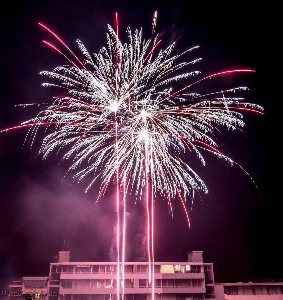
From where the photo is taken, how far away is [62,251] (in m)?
33.8

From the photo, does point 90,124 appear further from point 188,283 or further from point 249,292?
point 249,292

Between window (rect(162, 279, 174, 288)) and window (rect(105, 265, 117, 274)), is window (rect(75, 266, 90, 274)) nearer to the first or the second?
window (rect(105, 265, 117, 274))

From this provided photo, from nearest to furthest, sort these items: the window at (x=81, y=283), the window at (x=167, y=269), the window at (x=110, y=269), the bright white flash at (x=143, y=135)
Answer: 1. the bright white flash at (x=143, y=135)
2. the window at (x=81, y=283)
3. the window at (x=110, y=269)
4. the window at (x=167, y=269)

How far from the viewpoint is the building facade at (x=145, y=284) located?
31703 mm

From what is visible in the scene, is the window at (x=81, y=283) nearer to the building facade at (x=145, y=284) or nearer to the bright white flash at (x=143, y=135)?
the building facade at (x=145, y=284)

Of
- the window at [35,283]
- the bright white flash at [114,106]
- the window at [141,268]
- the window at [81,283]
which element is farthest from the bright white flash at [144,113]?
the window at [35,283]

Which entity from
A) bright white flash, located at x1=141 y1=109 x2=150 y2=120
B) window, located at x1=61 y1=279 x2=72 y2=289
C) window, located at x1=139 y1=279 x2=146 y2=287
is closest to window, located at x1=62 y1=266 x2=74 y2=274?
window, located at x1=61 y1=279 x2=72 y2=289

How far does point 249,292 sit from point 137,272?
11803mm

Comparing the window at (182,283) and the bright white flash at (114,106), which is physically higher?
the bright white flash at (114,106)

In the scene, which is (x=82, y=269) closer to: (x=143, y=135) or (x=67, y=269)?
(x=67, y=269)

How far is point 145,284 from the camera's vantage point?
32.3 m

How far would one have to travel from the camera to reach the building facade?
3170 cm

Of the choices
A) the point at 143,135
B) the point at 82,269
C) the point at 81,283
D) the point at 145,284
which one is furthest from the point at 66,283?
the point at 143,135

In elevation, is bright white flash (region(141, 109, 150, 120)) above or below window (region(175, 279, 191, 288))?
above
